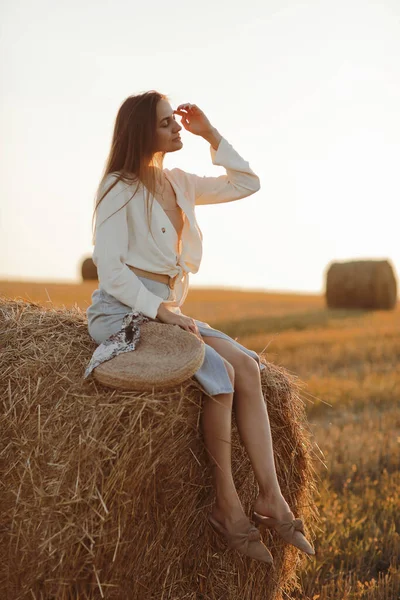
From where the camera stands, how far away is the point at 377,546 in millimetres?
4508

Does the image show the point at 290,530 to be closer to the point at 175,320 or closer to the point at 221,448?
the point at 221,448

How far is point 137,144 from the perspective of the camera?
375 centimetres

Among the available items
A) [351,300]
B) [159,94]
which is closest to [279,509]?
[159,94]

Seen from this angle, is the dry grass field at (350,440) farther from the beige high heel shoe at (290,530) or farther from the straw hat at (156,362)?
the straw hat at (156,362)

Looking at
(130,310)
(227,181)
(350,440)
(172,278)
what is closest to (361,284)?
(350,440)

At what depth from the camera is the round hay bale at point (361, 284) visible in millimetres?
18203

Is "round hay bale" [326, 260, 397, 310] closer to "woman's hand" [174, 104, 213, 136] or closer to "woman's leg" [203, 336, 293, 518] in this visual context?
"woman's hand" [174, 104, 213, 136]

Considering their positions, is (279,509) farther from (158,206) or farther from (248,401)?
(158,206)

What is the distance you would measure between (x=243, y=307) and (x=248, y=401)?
50.6 ft

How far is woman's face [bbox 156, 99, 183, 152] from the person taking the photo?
378 centimetres

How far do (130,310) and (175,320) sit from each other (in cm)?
23

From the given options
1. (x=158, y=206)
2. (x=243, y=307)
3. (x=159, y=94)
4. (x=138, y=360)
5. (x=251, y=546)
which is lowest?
(x=243, y=307)

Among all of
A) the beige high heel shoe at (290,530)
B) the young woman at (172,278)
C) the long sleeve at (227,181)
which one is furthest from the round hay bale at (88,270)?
the beige high heel shoe at (290,530)

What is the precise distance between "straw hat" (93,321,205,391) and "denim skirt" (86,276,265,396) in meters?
0.09
